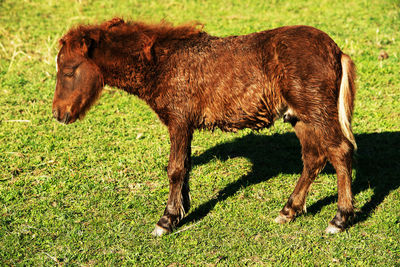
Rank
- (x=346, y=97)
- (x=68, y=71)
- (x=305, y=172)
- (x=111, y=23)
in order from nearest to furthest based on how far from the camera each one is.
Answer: (x=346, y=97) < (x=68, y=71) < (x=111, y=23) < (x=305, y=172)

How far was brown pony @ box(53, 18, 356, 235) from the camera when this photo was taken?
15.2ft

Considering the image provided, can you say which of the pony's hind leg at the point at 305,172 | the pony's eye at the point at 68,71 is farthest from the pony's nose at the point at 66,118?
the pony's hind leg at the point at 305,172

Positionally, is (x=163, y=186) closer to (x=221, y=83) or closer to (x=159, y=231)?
(x=159, y=231)

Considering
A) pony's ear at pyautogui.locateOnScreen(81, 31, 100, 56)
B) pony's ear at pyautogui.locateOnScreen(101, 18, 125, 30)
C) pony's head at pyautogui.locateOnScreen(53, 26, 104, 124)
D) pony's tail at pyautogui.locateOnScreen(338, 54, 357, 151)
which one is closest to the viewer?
pony's tail at pyautogui.locateOnScreen(338, 54, 357, 151)

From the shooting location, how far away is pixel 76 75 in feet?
16.4

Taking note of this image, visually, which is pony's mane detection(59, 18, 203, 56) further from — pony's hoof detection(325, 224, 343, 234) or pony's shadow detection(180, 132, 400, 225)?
pony's hoof detection(325, 224, 343, 234)

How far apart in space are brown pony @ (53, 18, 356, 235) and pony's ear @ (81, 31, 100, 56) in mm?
11

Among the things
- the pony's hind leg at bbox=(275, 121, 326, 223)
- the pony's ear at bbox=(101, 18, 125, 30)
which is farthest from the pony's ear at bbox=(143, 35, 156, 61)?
the pony's hind leg at bbox=(275, 121, 326, 223)

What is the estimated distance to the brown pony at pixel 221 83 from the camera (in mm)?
4641

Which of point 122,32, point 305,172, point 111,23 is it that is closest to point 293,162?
point 305,172

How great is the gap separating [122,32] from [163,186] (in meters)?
2.18

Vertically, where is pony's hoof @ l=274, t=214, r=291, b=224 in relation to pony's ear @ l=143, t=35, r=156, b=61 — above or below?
below

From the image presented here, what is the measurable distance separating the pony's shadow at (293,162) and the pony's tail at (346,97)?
3.76ft

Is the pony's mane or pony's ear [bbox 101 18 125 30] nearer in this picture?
the pony's mane
